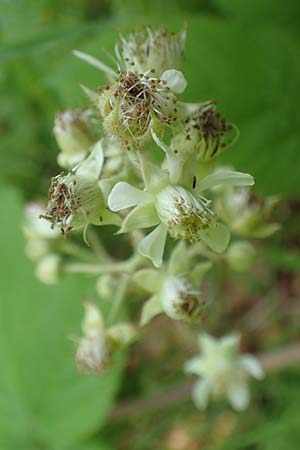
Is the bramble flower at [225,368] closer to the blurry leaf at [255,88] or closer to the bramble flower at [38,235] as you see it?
the blurry leaf at [255,88]

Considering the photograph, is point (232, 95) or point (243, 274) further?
point (243, 274)

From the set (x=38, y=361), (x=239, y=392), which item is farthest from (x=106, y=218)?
(x=38, y=361)

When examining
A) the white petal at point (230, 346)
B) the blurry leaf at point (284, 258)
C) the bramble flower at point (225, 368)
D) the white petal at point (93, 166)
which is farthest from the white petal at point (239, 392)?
the white petal at point (93, 166)

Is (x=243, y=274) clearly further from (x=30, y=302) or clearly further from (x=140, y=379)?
(x=30, y=302)

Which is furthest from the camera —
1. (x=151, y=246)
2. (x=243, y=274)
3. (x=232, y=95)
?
(x=243, y=274)

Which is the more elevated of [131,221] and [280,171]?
[280,171]

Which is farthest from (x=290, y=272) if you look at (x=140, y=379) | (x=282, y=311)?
(x=140, y=379)

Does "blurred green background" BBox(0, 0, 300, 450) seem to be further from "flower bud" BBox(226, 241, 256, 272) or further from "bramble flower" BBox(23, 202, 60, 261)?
"bramble flower" BBox(23, 202, 60, 261)
